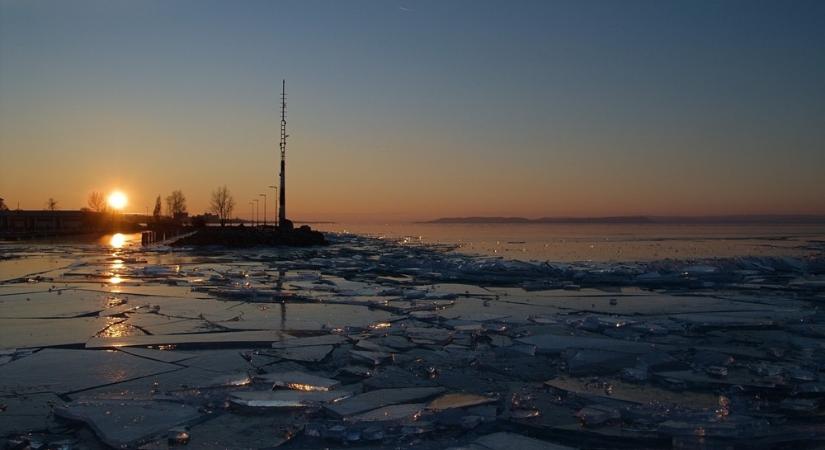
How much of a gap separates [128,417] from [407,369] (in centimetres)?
255

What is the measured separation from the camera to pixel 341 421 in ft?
14.4

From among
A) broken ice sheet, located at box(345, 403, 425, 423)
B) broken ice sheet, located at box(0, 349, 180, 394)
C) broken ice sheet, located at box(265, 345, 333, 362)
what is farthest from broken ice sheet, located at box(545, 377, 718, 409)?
broken ice sheet, located at box(0, 349, 180, 394)

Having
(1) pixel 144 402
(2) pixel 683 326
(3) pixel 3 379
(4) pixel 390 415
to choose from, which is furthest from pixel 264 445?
(2) pixel 683 326

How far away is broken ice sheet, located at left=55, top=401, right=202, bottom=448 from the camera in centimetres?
402

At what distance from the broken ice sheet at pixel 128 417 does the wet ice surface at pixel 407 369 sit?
0.02 m

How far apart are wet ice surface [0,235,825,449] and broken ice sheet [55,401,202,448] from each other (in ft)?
0.06

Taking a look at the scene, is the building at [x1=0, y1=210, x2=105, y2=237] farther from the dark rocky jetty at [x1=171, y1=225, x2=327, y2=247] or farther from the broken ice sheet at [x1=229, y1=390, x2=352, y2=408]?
the broken ice sheet at [x1=229, y1=390, x2=352, y2=408]

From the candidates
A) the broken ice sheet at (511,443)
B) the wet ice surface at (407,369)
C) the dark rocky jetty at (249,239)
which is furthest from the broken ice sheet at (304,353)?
the dark rocky jetty at (249,239)

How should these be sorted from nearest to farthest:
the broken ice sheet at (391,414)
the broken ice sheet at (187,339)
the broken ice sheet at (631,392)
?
the broken ice sheet at (391,414), the broken ice sheet at (631,392), the broken ice sheet at (187,339)

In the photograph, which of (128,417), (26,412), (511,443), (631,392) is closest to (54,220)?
(26,412)

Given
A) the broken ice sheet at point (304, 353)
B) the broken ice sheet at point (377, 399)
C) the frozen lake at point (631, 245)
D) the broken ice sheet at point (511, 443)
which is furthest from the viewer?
the frozen lake at point (631, 245)

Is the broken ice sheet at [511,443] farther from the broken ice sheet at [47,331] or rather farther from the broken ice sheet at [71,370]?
the broken ice sheet at [47,331]

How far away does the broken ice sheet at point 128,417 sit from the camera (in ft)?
13.2

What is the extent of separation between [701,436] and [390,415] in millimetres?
2106
